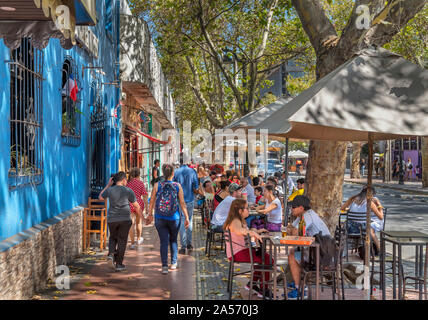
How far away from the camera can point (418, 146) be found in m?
47.3

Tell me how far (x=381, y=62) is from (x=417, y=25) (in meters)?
18.6

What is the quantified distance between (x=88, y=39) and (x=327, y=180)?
6.21m

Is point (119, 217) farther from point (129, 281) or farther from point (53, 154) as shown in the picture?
point (53, 154)

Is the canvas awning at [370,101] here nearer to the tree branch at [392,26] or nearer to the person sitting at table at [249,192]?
the tree branch at [392,26]

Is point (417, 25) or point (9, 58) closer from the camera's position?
point (9, 58)

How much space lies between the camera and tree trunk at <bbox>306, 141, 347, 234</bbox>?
25.7ft

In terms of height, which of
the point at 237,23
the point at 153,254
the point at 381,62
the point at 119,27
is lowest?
the point at 153,254

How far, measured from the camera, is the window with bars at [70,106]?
9.75 meters

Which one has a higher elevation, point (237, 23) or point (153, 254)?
point (237, 23)

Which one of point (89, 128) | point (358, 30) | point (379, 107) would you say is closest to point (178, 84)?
point (89, 128)

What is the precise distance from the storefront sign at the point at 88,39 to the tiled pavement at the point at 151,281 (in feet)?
14.2
